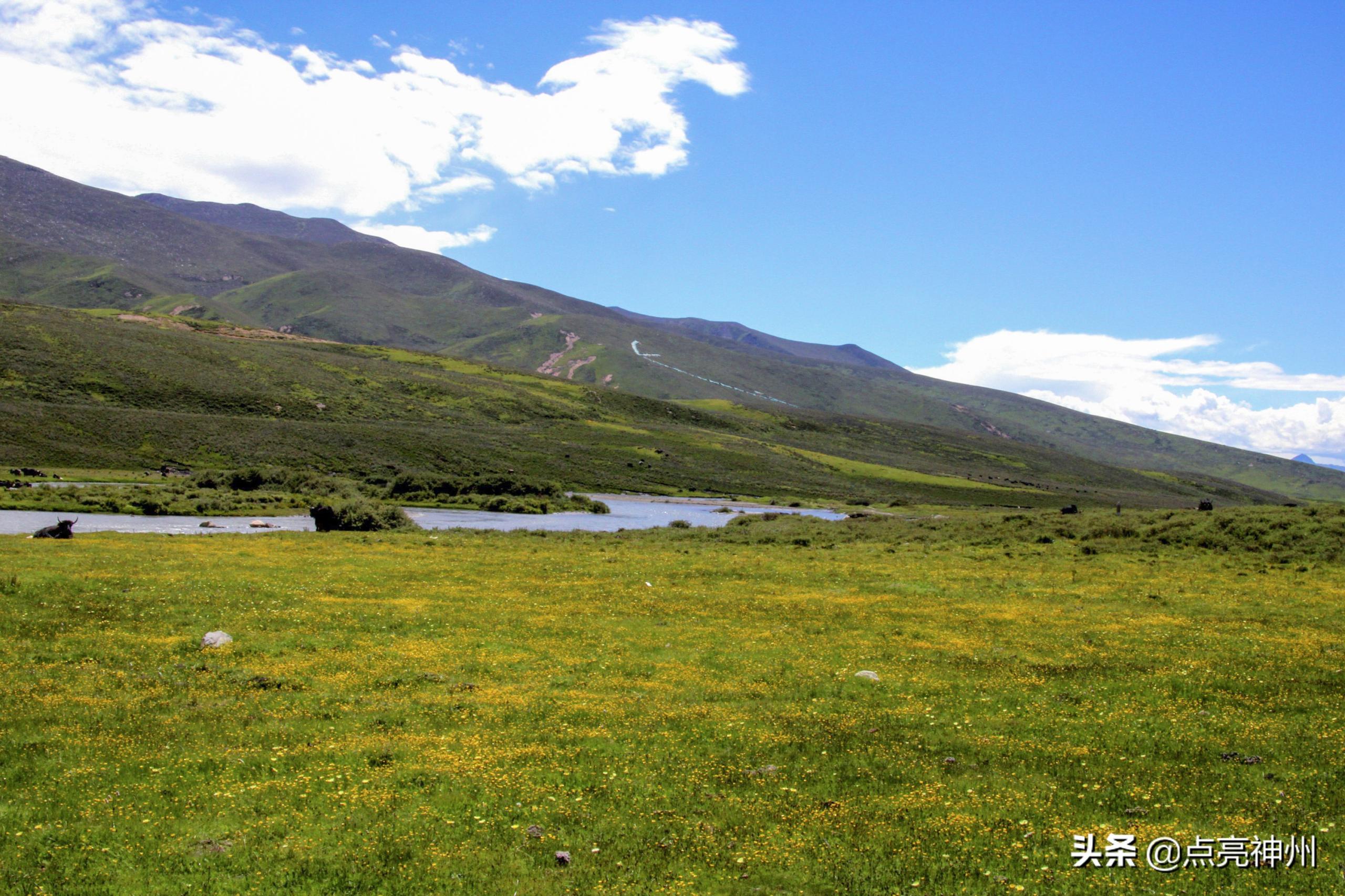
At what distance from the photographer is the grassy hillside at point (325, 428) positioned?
359 feet

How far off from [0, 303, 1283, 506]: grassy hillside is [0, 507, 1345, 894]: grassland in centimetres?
9026

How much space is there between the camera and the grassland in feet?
33.2

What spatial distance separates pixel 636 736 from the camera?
14633mm

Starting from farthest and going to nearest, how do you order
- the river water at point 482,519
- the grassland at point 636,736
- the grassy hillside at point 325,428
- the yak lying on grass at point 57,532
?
the grassy hillside at point 325,428 < the river water at point 482,519 < the yak lying on grass at point 57,532 < the grassland at point 636,736

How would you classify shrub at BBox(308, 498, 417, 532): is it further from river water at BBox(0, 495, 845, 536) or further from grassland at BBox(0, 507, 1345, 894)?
grassland at BBox(0, 507, 1345, 894)

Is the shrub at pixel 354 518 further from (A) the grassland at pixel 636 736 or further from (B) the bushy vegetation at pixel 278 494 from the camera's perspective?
(A) the grassland at pixel 636 736

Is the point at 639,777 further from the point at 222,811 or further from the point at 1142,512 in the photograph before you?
the point at 1142,512

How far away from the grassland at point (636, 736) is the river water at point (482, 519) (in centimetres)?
2659

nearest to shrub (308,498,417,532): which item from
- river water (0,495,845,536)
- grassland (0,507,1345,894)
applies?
river water (0,495,845,536)

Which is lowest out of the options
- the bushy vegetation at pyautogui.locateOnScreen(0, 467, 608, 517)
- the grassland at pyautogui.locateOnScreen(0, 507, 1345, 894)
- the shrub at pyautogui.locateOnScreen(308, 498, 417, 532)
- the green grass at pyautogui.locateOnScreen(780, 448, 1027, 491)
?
the bushy vegetation at pyautogui.locateOnScreen(0, 467, 608, 517)

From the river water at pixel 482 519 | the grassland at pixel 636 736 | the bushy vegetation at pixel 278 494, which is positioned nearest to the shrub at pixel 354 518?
the bushy vegetation at pixel 278 494

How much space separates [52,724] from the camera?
45.6 ft

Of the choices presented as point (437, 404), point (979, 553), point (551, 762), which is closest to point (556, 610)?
point (551, 762)

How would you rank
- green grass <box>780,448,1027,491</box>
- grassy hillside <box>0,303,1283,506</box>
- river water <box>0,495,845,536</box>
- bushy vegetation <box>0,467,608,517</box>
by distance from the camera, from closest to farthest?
1. river water <box>0,495,845,536</box>
2. bushy vegetation <box>0,467,608,517</box>
3. grassy hillside <box>0,303,1283,506</box>
4. green grass <box>780,448,1027,491</box>
